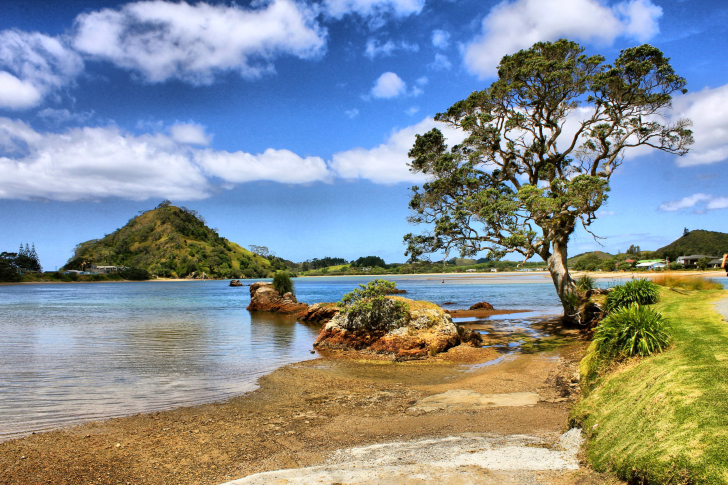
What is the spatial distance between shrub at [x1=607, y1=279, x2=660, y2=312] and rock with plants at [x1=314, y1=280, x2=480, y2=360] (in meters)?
5.40

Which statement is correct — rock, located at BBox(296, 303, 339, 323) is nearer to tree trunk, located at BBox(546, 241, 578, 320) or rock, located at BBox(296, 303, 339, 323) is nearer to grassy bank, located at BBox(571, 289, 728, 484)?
tree trunk, located at BBox(546, 241, 578, 320)

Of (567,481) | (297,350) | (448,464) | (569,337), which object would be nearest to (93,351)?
(297,350)

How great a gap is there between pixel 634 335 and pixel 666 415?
3.56m

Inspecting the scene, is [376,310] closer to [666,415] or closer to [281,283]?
[666,415]

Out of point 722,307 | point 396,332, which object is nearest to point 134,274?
point 396,332

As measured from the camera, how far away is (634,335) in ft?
26.0

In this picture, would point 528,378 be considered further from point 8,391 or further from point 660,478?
point 8,391

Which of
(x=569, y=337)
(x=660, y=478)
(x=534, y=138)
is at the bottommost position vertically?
(x=569, y=337)

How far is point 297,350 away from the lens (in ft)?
52.4

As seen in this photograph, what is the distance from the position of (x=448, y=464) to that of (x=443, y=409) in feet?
10.2

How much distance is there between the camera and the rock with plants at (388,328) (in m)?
14.0

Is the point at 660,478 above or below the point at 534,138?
below

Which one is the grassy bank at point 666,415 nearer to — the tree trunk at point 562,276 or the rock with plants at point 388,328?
the rock with plants at point 388,328

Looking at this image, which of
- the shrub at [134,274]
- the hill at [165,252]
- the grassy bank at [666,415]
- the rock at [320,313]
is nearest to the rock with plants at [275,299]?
the rock at [320,313]
